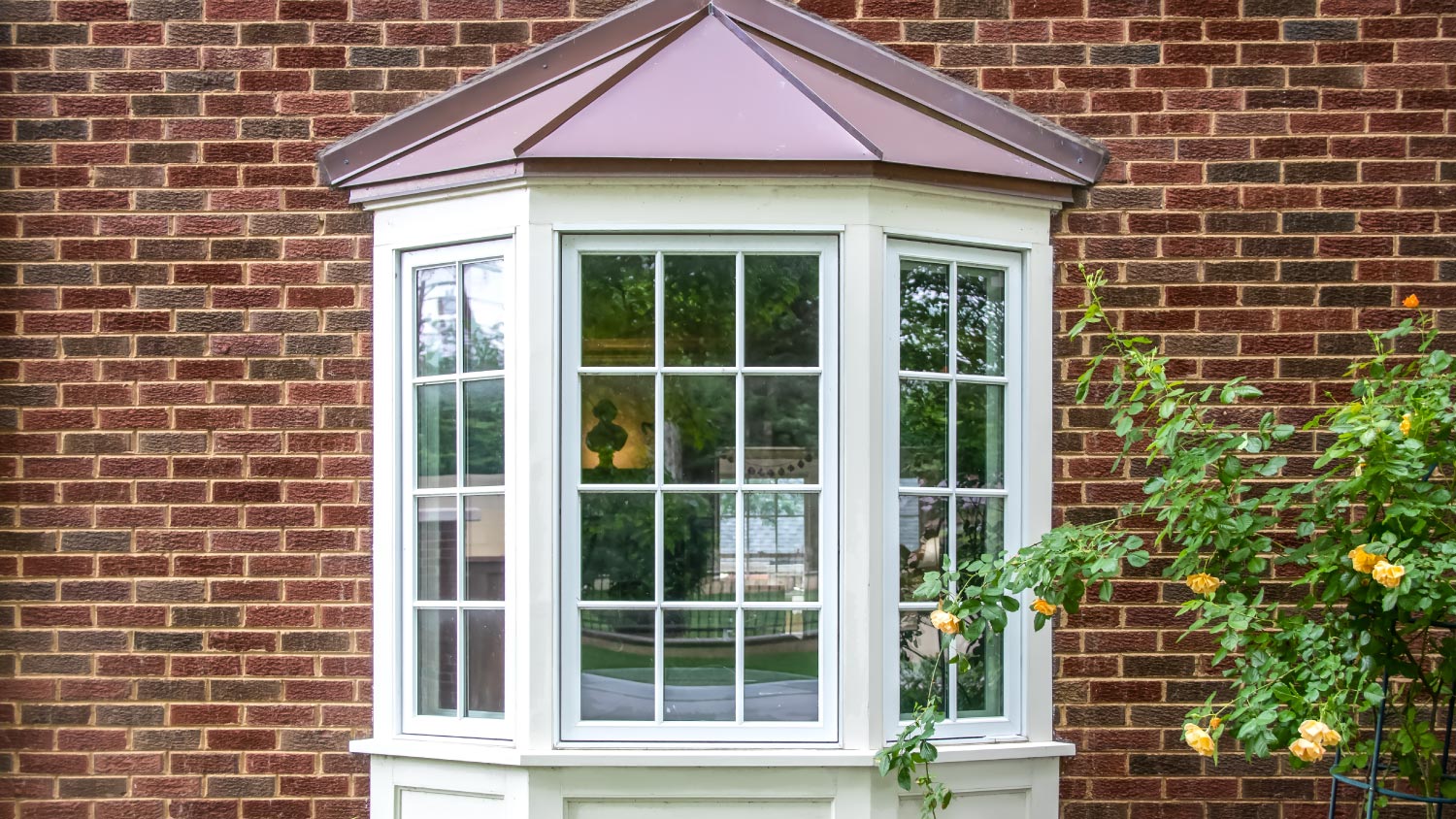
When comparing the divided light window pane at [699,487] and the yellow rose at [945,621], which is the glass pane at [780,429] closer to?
the divided light window pane at [699,487]

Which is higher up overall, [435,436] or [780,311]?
[780,311]

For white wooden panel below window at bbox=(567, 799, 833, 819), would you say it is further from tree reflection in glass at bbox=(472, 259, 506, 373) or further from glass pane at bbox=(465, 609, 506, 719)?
tree reflection in glass at bbox=(472, 259, 506, 373)

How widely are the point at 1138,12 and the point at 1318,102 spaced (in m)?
0.66

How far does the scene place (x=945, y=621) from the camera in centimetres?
356

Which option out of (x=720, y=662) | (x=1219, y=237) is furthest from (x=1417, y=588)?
(x=720, y=662)

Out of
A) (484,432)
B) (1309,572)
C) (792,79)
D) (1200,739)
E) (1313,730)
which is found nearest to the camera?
(1313,730)

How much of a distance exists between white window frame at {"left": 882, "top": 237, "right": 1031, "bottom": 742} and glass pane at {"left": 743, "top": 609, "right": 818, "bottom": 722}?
242 mm

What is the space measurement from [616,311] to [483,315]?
47cm

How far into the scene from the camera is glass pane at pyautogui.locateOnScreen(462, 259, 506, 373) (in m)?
4.07

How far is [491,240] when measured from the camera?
4.05m

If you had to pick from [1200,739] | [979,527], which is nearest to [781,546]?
[979,527]

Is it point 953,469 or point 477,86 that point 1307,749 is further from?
point 477,86

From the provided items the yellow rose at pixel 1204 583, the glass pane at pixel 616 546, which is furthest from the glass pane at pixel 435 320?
the yellow rose at pixel 1204 583

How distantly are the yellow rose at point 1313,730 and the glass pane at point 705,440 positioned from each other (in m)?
1.69
